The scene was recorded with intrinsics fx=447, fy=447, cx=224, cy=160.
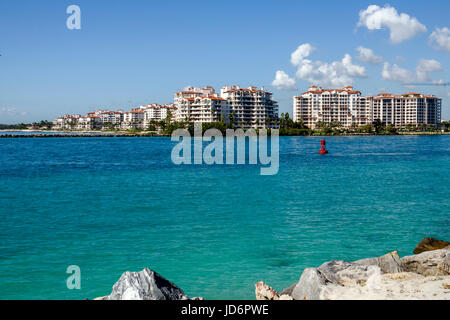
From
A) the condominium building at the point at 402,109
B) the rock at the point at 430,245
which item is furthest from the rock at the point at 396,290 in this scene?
the condominium building at the point at 402,109

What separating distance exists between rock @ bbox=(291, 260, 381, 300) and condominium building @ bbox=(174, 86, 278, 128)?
137m

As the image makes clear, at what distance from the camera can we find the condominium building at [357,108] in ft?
602

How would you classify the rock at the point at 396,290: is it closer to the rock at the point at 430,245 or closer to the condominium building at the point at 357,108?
the rock at the point at 430,245

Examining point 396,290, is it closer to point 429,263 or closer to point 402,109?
point 429,263

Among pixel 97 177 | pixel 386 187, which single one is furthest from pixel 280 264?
pixel 97 177

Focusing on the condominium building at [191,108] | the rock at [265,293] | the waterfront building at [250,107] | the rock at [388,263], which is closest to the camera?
the rock at [265,293]

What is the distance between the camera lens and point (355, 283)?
26.6ft

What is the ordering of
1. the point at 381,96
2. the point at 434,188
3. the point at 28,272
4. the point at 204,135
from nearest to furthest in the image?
the point at 28,272
the point at 434,188
the point at 204,135
the point at 381,96

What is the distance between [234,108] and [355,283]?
481 feet

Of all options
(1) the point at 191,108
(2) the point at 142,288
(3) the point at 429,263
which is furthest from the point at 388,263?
(1) the point at 191,108
